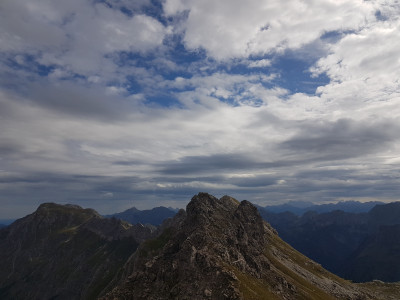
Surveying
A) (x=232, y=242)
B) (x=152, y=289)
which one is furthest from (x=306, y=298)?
(x=152, y=289)

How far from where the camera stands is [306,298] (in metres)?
108

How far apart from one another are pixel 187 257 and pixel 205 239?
570 inches

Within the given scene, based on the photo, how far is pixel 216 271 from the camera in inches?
3268

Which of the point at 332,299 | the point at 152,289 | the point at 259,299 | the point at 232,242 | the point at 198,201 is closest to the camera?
the point at 259,299

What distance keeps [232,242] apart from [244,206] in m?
68.8

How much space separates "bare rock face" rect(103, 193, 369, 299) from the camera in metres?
80.8

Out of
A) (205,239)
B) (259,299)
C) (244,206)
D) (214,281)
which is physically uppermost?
(244,206)

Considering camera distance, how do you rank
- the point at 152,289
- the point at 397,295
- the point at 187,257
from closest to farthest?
the point at 152,289, the point at 187,257, the point at 397,295

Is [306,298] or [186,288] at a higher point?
[186,288]

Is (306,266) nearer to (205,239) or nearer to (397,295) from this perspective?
(397,295)

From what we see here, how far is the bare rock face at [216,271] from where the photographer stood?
80.8 metres

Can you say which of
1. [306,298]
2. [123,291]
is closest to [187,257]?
[123,291]

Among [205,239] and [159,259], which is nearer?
[159,259]

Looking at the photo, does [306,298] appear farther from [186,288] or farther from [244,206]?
[244,206]
